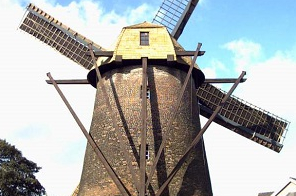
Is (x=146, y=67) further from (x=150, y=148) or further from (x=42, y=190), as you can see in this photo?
(x=42, y=190)

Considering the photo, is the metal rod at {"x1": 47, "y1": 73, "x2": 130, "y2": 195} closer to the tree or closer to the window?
the window

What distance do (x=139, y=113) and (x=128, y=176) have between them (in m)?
1.93

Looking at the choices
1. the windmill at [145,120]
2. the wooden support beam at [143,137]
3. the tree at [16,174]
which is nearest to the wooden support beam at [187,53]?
the windmill at [145,120]

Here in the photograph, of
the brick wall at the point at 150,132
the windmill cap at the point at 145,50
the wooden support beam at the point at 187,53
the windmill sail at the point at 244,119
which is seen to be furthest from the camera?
the windmill sail at the point at 244,119

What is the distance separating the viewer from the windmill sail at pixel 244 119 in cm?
1667

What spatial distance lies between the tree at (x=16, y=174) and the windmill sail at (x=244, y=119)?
14.9m

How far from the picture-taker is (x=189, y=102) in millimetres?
13781

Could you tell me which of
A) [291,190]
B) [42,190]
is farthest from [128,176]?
[42,190]

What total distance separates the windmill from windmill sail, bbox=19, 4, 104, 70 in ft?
8.03

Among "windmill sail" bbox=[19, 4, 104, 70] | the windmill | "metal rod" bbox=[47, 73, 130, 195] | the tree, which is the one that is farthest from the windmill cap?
the tree

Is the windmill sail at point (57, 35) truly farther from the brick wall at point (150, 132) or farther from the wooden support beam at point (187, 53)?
the wooden support beam at point (187, 53)

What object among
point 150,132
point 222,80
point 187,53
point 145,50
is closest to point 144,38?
point 145,50

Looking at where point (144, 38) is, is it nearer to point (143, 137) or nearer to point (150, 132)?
point (150, 132)

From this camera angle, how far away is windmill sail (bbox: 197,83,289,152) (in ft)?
54.7
